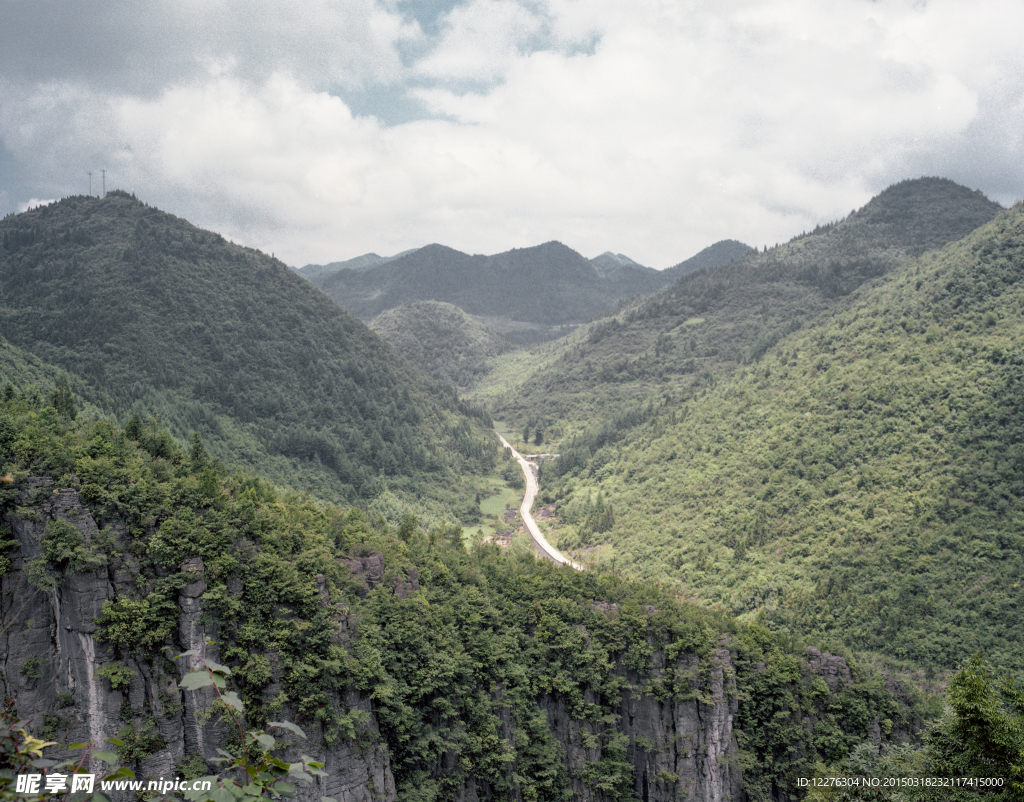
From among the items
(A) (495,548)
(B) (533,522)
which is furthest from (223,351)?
(A) (495,548)

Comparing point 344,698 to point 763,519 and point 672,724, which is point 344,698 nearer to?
point 672,724

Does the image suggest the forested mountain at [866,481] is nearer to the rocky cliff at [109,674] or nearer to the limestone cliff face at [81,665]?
the rocky cliff at [109,674]

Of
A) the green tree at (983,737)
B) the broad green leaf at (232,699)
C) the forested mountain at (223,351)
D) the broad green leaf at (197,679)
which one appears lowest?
the green tree at (983,737)

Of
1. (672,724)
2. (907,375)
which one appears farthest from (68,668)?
(907,375)

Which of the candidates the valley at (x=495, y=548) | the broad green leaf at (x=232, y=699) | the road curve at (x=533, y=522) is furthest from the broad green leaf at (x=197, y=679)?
→ the road curve at (x=533, y=522)

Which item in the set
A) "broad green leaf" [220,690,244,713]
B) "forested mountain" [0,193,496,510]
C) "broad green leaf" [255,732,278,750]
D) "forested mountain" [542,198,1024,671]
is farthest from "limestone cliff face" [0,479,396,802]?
"forested mountain" [542,198,1024,671]

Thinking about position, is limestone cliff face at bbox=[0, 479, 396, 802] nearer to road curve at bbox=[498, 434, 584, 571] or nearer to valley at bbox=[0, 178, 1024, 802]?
valley at bbox=[0, 178, 1024, 802]
